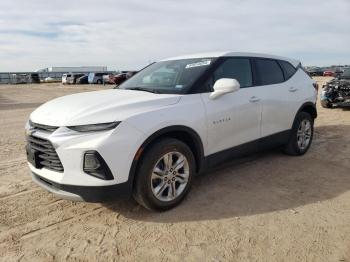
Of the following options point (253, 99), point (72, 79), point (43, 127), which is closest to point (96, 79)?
point (72, 79)

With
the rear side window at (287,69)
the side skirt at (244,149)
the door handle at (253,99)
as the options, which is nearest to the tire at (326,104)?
the rear side window at (287,69)

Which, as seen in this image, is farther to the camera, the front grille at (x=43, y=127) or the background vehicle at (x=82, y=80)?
the background vehicle at (x=82, y=80)

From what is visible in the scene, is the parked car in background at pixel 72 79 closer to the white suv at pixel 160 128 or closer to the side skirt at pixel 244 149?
the white suv at pixel 160 128

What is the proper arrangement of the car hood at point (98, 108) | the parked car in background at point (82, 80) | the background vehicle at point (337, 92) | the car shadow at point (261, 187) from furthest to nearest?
the parked car in background at point (82, 80)
the background vehicle at point (337, 92)
the car shadow at point (261, 187)
the car hood at point (98, 108)

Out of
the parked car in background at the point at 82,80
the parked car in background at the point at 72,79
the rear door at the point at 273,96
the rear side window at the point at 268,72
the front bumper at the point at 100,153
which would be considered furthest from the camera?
the parked car in background at the point at 82,80

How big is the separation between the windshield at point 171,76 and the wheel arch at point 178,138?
49 centimetres

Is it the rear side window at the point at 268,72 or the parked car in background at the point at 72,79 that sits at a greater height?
the rear side window at the point at 268,72

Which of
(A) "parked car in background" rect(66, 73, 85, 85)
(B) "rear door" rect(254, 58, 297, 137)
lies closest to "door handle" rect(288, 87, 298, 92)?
(B) "rear door" rect(254, 58, 297, 137)

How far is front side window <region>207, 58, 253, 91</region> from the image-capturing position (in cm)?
440

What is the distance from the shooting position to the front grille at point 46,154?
134 inches

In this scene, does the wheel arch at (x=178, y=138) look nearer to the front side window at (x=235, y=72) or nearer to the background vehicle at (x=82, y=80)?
the front side window at (x=235, y=72)

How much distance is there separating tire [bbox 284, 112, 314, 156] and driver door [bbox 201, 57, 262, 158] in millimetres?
1138

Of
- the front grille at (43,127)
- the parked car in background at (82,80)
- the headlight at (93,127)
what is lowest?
the parked car in background at (82,80)

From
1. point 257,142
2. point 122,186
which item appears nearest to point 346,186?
point 257,142
